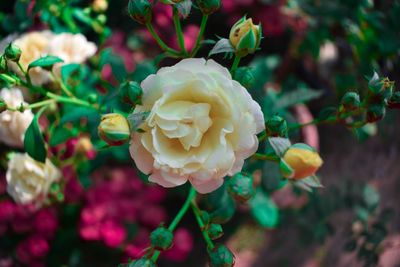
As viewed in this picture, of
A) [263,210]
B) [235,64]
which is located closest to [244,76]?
[235,64]

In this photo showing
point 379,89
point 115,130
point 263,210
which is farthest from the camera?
point 263,210

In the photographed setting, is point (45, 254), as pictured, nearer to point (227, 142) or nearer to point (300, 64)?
point (300, 64)

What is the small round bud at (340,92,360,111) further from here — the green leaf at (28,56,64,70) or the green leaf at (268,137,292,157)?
the green leaf at (28,56,64,70)

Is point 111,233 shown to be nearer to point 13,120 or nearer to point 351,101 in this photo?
point 13,120

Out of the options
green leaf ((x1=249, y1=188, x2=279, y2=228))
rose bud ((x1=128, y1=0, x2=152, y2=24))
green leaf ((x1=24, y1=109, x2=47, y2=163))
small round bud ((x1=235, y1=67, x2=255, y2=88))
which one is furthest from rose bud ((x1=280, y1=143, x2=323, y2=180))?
green leaf ((x1=249, y1=188, x2=279, y2=228))

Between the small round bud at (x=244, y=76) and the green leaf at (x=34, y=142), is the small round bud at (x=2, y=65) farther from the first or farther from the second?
the small round bud at (x=244, y=76)

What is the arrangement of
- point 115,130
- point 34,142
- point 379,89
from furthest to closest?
1. point 34,142
2. point 379,89
3. point 115,130

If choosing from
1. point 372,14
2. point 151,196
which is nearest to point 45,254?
point 151,196
